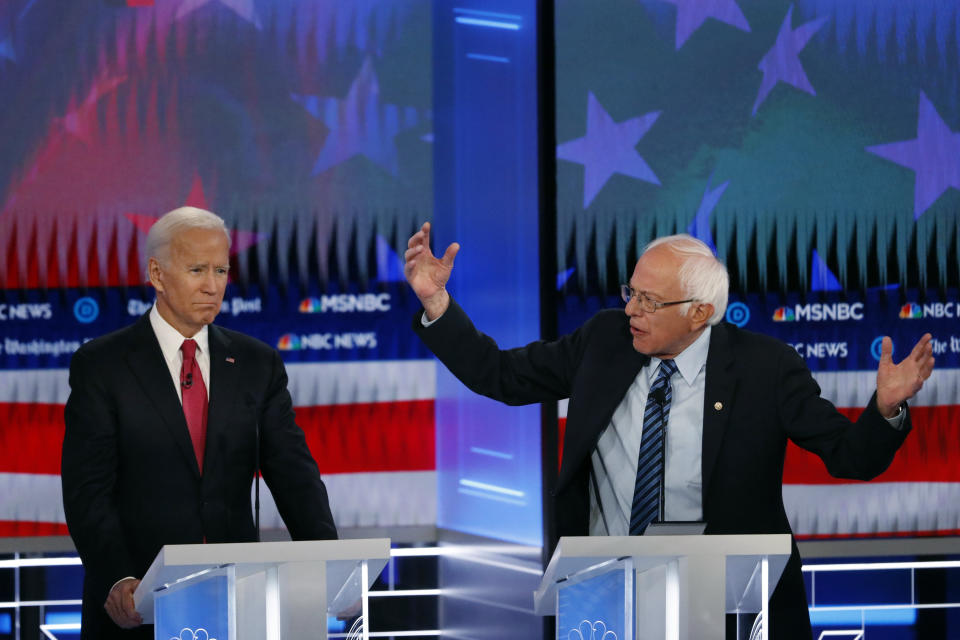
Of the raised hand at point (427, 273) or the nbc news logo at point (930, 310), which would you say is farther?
the nbc news logo at point (930, 310)

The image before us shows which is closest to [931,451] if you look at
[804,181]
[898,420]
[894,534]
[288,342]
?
[894,534]

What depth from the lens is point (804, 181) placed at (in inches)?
184

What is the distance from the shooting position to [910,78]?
15.5 feet

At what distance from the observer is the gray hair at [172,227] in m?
3.00

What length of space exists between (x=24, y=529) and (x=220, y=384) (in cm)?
199

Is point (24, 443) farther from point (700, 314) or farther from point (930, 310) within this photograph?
point (930, 310)

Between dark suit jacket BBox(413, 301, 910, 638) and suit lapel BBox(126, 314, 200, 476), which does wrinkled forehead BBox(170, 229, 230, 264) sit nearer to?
suit lapel BBox(126, 314, 200, 476)

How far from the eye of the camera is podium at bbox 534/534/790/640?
2.16m

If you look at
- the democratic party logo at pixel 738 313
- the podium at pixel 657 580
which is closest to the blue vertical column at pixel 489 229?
the democratic party logo at pixel 738 313

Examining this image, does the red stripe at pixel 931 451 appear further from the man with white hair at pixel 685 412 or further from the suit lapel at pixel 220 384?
the suit lapel at pixel 220 384

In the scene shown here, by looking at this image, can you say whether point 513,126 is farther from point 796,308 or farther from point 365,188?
point 796,308

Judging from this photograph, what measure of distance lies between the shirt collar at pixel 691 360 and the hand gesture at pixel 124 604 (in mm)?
1291

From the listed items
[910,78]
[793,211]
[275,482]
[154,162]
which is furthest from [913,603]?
[154,162]

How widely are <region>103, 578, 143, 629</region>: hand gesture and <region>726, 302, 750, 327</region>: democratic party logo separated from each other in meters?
2.62
